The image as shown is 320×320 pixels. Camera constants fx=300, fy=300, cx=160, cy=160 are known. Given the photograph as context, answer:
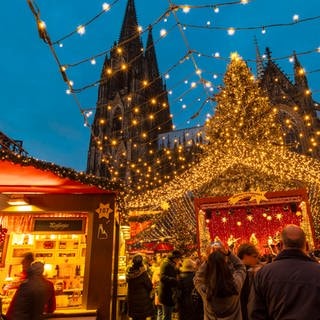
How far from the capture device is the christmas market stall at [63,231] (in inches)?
186

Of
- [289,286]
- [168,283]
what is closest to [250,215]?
[168,283]

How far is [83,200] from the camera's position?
5473mm

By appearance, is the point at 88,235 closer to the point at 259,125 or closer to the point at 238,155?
the point at 238,155

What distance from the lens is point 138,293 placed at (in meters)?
4.54

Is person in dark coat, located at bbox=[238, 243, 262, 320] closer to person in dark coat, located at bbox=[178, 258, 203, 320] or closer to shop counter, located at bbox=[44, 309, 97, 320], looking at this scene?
person in dark coat, located at bbox=[178, 258, 203, 320]

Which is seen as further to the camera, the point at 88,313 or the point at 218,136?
the point at 218,136

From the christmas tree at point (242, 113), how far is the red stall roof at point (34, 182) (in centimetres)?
776

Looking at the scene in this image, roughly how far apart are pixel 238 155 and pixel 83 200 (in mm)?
6757

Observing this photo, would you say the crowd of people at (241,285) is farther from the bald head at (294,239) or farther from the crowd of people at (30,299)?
the crowd of people at (30,299)

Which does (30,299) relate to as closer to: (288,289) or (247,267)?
(247,267)

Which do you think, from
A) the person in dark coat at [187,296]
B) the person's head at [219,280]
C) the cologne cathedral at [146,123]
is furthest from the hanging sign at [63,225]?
the cologne cathedral at [146,123]

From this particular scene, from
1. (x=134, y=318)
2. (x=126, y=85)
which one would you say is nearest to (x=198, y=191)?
(x=134, y=318)

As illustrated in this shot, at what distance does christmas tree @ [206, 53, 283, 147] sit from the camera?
468 inches

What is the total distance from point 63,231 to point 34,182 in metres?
1.19
